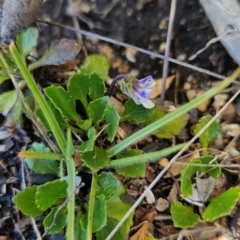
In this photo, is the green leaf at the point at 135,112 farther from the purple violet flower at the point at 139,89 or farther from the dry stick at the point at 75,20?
the dry stick at the point at 75,20

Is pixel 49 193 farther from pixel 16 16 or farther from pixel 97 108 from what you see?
pixel 16 16

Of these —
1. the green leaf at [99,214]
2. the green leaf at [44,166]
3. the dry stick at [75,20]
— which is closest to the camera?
the green leaf at [99,214]

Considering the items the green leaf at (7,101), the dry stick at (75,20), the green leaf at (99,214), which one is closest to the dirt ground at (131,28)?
Answer: the dry stick at (75,20)

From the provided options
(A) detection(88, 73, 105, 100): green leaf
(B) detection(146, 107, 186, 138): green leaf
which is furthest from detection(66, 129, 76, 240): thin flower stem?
(B) detection(146, 107, 186, 138): green leaf

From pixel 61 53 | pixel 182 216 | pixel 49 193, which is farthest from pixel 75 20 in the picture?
pixel 182 216

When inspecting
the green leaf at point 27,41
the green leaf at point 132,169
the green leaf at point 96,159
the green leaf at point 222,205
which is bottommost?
the green leaf at point 222,205

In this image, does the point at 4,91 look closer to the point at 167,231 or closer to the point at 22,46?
the point at 22,46

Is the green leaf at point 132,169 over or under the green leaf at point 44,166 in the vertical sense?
under

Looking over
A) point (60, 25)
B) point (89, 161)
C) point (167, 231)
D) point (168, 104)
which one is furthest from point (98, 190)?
point (60, 25)
